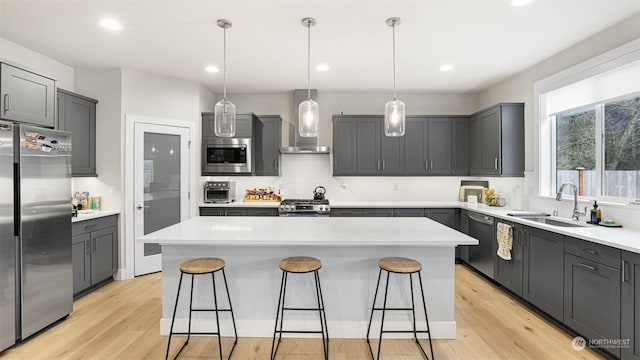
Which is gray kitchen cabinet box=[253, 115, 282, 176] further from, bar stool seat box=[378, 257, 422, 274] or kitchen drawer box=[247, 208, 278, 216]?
bar stool seat box=[378, 257, 422, 274]

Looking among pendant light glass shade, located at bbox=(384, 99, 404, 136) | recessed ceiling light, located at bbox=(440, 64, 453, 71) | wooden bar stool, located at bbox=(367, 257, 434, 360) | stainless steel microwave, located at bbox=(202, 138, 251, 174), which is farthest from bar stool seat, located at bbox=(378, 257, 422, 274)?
stainless steel microwave, located at bbox=(202, 138, 251, 174)

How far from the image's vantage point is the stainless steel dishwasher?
3.80 m

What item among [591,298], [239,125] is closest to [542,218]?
[591,298]

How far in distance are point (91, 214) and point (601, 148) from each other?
5535mm

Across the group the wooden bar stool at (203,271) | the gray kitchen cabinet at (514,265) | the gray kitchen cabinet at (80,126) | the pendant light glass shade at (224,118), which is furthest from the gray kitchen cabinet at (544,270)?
the gray kitchen cabinet at (80,126)

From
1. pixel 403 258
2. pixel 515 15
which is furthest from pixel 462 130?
pixel 403 258

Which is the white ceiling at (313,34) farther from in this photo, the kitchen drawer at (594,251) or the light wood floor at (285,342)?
the light wood floor at (285,342)

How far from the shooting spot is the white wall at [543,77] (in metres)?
Answer: 2.74

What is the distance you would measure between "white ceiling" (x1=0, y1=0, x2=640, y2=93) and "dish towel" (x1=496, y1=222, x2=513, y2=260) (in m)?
1.98

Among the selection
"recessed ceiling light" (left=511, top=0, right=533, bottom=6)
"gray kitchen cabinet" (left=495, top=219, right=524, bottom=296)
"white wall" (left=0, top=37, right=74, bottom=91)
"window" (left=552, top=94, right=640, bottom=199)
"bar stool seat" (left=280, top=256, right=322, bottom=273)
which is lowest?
"gray kitchen cabinet" (left=495, top=219, right=524, bottom=296)

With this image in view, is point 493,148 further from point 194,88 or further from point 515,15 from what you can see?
point 194,88

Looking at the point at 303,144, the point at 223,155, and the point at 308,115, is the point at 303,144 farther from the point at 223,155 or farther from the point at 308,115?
the point at 308,115

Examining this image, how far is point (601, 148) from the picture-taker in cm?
311

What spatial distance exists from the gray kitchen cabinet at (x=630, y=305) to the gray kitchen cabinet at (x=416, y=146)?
2.99 metres
